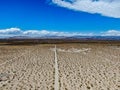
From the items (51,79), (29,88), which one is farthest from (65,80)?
(29,88)

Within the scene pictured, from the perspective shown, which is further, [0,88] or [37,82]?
[37,82]

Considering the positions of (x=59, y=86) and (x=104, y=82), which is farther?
(x=104, y=82)

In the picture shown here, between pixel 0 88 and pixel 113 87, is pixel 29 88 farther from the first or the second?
pixel 113 87

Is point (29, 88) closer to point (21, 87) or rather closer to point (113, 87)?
point (21, 87)

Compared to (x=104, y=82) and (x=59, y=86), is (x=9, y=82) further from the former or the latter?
(x=104, y=82)

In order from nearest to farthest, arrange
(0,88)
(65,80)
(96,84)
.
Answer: (0,88)
(96,84)
(65,80)

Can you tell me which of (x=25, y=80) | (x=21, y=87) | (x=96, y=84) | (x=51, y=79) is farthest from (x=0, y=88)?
(x=96, y=84)

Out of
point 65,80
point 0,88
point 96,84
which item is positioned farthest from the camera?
point 65,80
